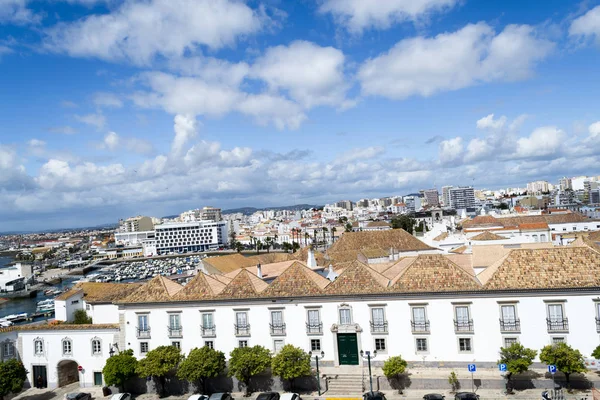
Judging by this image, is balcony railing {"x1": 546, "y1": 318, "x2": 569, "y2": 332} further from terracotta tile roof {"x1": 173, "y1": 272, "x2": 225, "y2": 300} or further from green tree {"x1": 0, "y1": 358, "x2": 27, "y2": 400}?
green tree {"x1": 0, "y1": 358, "x2": 27, "y2": 400}

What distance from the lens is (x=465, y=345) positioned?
78.5 feet

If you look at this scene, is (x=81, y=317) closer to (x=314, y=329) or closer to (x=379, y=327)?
(x=314, y=329)

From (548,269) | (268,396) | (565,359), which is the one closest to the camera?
(565,359)

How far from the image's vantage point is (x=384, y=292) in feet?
81.1

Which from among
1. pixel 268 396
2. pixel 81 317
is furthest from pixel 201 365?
pixel 81 317

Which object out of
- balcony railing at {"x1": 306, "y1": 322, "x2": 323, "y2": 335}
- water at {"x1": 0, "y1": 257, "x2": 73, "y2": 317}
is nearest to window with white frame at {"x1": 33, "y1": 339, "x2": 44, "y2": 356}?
balcony railing at {"x1": 306, "y1": 322, "x2": 323, "y2": 335}

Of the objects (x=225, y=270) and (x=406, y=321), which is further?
(x=225, y=270)

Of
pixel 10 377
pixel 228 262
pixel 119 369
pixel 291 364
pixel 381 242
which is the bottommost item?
pixel 10 377

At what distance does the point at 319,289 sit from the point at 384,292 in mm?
3707

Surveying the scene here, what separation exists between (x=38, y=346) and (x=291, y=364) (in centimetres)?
1690

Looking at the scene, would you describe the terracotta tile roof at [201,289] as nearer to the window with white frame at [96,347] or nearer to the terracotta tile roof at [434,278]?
the window with white frame at [96,347]

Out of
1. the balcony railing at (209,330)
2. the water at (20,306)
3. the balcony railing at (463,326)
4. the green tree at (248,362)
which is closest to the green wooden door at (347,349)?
the green tree at (248,362)

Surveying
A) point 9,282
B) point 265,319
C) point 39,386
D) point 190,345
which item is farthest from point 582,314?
point 9,282

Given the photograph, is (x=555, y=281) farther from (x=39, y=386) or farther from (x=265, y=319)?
(x=39, y=386)
